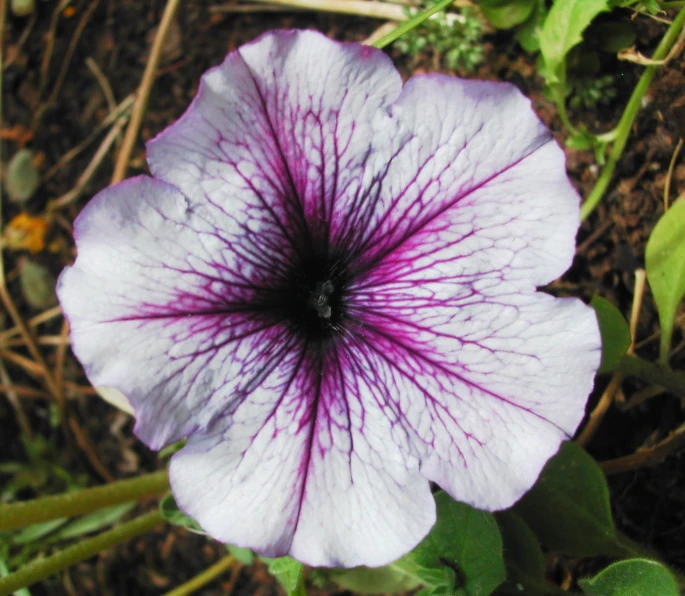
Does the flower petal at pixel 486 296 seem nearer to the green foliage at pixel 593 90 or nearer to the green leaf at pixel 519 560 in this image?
the green leaf at pixel 519 560

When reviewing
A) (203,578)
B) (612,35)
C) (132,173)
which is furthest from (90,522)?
(612,35)

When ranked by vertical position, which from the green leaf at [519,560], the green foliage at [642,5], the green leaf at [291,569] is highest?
the green foliage at [642,5]

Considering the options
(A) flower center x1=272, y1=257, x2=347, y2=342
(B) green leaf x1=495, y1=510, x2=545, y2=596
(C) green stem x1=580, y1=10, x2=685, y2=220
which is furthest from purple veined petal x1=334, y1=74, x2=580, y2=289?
(C) green stem x1=580, y1=10, x2=685, y2=220

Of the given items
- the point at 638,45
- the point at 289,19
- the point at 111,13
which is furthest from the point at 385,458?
the point at 111,13

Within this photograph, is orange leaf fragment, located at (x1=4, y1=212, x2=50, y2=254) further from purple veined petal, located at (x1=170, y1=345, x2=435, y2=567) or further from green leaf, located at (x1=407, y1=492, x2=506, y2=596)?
green leaf, located at (x1=407, y1=492, x2=506, y2=596)

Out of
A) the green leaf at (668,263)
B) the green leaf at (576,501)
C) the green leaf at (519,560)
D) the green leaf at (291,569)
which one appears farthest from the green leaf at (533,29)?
the green leaf at (291,569)

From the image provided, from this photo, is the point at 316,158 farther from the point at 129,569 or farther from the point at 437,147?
the point at 129,569

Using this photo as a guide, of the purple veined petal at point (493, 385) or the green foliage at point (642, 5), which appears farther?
the green foliage at point (642, 5)
